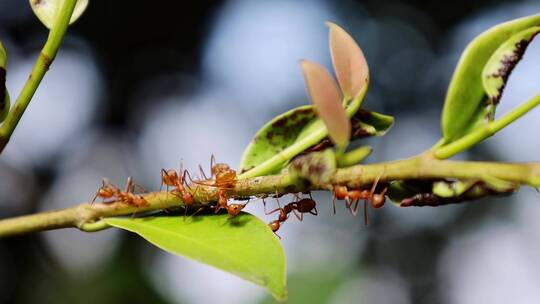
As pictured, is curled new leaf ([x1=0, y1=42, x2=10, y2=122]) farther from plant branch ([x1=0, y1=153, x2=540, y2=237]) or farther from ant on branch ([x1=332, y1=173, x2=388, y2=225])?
ant on branch ([x1=332, y1=173, x2=388, y2=225])

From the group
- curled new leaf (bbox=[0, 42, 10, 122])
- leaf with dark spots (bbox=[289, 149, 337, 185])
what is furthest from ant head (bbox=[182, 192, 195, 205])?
curled new leaf (bbox=[0, 42, 10, 122])

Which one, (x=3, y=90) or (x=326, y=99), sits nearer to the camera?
(x=326, y=99)

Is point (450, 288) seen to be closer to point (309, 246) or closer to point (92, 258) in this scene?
point (309, 246)

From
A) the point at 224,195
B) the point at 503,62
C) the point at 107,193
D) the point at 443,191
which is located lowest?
the point at 107,193

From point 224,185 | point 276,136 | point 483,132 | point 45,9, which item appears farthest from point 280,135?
point 45,9

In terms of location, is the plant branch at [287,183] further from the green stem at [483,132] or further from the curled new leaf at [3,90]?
the curled new leaf at [3,90]

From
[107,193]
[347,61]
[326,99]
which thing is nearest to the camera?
[326,99]

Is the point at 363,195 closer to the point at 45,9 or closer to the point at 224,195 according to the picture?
the point at 224,195
